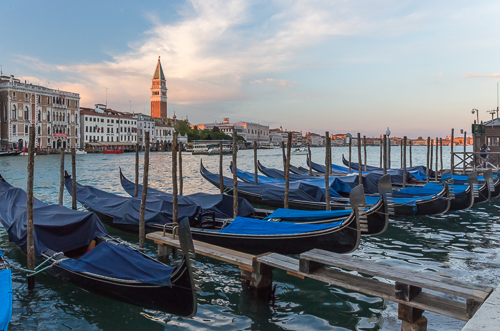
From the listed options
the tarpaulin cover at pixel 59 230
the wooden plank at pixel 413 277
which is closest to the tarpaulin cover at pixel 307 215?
the wooden plank at pixel 413 277

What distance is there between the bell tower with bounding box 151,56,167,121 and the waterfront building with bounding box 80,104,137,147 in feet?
88.3

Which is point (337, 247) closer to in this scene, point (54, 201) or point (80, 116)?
point (54, 201)

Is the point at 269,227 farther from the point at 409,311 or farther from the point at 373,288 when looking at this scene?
the point at 409,311

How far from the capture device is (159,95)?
274 feet

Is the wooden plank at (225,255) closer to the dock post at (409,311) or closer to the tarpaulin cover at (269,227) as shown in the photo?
the tarpaulin cover at (269,227)

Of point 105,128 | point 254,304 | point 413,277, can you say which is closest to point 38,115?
point 105,128

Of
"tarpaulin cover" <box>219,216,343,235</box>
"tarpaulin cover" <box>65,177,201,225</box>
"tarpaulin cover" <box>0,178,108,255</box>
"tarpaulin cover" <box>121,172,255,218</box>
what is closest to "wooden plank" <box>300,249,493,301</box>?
"tarpaulin cover" <box>219,216,343,235</box>

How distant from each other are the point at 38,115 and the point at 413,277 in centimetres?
4640

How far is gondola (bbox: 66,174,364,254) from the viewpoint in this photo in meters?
4.81

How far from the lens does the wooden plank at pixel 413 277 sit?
293cm

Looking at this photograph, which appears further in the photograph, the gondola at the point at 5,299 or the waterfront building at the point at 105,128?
the waterfront building at the point at 105,128

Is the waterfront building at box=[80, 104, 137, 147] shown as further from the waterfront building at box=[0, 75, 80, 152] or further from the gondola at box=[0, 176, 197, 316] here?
the gondola at box=[0, 176, 197, 316]

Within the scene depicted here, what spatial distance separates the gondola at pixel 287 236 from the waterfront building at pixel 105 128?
1886 inches

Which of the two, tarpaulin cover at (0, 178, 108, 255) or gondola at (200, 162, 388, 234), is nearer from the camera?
tarpaulin cover at (0, 178, 108, 255)
